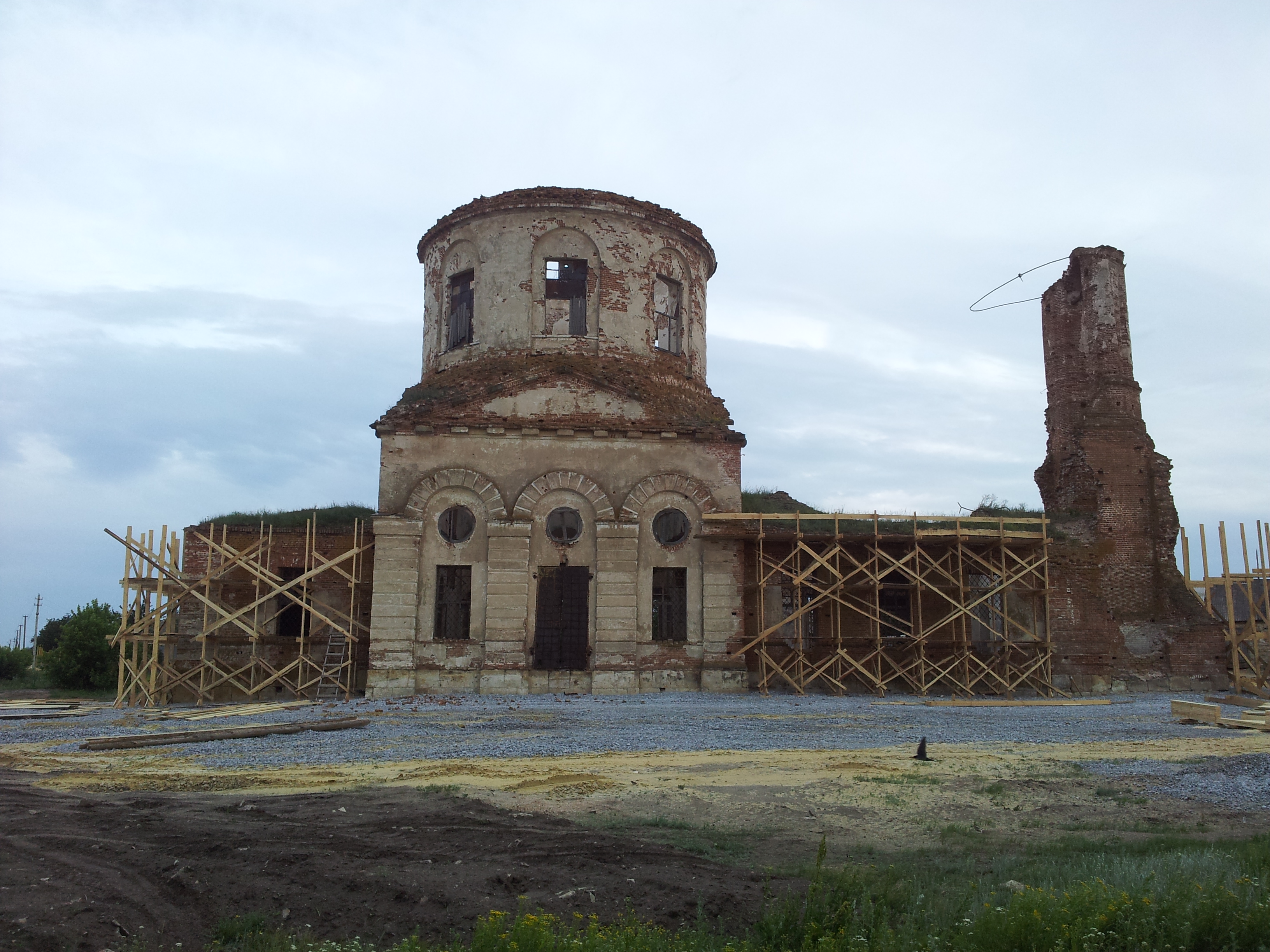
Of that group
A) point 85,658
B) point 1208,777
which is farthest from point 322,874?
point 85,658

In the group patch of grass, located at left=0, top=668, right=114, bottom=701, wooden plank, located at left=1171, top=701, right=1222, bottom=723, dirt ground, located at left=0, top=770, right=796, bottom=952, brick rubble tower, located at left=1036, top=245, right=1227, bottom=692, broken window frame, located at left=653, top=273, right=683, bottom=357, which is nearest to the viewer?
dirt ground, located at left=0, top=770, right=796, bottom=952

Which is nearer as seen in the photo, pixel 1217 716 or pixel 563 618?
pixel 1217 716

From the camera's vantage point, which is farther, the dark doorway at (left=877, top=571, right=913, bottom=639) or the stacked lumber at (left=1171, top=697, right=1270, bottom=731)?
the dark doorway at (left=877, top=571, right=913, bottom=639)

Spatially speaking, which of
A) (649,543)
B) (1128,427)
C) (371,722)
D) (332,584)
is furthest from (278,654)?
(1128,427)

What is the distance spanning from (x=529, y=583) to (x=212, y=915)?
15.1 metres

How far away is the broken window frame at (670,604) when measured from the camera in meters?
21.2

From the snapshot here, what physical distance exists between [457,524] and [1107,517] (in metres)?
15.4

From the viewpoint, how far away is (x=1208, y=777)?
10.2 meters

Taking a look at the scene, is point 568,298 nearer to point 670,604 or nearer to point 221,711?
point 670,604

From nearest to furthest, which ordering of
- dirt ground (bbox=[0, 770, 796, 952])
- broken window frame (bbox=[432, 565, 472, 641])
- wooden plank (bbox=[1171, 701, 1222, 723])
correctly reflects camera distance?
dirt ground (bbox=[0, 770, 796, 952])
wooden plank (bbox=[1171, 701, 1222, 723])
broken window frame (bbox=[432, 565, 472, 641])

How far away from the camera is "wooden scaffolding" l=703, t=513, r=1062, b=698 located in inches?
→ 829

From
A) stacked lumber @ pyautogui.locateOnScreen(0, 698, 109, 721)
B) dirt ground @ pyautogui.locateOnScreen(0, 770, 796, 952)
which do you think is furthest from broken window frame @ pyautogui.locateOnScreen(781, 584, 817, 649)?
stacked lumber @ pyautogui.locateOnScreen(0, 698, 109, 721)

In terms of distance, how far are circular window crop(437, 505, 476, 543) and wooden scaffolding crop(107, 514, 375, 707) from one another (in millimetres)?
1763

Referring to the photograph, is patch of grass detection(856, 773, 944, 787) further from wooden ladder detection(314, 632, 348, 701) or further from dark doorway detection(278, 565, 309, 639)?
dark doorway detection(278, 565, 309, 639)
